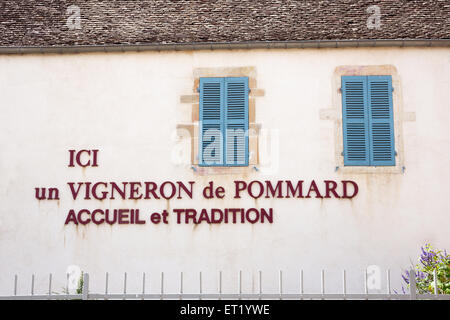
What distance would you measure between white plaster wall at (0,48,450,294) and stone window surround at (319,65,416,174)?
0.32 feet

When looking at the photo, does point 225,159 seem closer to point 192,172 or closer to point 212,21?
point 192,172

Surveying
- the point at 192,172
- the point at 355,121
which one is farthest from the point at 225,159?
the point at 355,121

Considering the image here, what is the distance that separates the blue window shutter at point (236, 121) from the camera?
11125 mm

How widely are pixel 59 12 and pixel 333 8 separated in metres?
5.04

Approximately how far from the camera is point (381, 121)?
11148mm

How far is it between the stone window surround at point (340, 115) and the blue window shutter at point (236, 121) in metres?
1.29

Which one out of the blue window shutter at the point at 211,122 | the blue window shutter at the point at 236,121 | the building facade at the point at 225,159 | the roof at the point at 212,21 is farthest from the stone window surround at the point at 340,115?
the blue window shutter at the point at 211,122

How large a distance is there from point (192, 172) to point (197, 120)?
88 centimetres

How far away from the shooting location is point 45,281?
10.9 m

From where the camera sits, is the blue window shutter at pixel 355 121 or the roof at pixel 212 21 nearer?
the blue window shutter at pixel 355 121

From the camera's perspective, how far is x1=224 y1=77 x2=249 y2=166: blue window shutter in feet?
36.5

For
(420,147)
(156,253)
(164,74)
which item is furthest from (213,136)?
(420,147)

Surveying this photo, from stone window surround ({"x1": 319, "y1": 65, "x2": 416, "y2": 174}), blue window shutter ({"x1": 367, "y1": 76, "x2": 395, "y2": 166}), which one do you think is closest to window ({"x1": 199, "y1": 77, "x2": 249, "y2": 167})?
stone window surround ({"x1": 319, "y1": 65, "x2": 416, "y2": 174})

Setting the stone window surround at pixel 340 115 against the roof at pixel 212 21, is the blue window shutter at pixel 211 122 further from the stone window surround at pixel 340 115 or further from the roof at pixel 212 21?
the stone window surround at pixel 340 115
